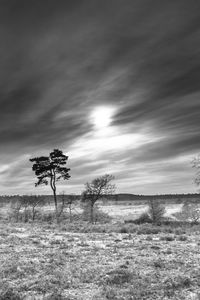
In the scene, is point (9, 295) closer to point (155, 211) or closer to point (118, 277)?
point (118, 277)

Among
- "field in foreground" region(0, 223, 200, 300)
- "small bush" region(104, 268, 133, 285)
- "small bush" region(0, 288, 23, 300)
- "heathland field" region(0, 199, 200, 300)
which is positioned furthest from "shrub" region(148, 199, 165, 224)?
"small bush" region(0, 288, 23, 300)

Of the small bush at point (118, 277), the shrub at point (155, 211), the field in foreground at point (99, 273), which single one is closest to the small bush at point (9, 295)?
the field in foreground at point (99, 273)

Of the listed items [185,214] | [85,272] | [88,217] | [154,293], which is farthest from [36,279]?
[185,214]

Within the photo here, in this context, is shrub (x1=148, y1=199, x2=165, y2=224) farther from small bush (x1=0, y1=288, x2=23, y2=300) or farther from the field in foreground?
small bush (x1=0, y1=288, x2=23, y2=300)

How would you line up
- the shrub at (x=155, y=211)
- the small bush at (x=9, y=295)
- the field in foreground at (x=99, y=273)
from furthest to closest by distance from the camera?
1. the shrub at (x=155, y=211)
2. the field in foreground at (x=99, y=273)
3. the small bush at (x=9, y=295)

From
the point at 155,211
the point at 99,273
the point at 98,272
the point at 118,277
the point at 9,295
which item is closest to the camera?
the point at 9,295

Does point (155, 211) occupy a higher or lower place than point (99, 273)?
higher

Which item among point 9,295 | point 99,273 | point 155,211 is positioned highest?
point 155,211

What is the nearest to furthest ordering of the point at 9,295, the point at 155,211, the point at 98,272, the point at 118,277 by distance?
the point at 9,295, the point at 118,277, the point at 98,272, the point at 155,211

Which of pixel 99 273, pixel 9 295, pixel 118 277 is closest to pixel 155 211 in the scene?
pixel 99 273

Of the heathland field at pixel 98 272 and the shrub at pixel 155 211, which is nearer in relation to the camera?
the heathland field at pixel 98 272

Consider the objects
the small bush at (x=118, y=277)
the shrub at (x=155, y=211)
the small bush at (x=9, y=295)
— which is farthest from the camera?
the shrub at (x=155, y=211)

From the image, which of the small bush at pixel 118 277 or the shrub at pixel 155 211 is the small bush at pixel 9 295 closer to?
the small bush at pixel 118 277

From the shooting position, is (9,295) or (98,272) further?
(98,272)
